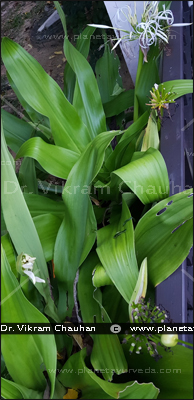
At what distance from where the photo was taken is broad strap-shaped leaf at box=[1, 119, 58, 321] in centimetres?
60

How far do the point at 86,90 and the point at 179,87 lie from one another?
11.4 inches

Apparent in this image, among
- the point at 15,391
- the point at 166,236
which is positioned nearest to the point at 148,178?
the point at 166,236

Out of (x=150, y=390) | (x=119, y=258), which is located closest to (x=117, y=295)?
(x=119, y=258)

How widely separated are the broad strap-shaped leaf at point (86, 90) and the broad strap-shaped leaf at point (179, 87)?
0.75 feet

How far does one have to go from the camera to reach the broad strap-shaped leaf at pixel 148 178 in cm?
68

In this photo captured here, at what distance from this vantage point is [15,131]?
108 cm

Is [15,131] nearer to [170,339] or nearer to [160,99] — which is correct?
[160,99]

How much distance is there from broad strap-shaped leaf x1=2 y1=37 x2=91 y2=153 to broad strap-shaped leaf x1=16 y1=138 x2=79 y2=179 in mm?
74

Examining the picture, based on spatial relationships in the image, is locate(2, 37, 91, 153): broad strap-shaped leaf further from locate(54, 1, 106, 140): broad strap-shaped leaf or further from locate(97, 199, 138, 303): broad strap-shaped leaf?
locate(97, 199, 138, 303): broad strap-shaped leaf

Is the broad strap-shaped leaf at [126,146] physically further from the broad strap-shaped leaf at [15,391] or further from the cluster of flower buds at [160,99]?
the broad strap-shaped leaf at [15,391]

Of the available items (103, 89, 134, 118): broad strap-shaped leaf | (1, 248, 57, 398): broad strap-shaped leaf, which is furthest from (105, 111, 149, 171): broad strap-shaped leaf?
(1, 248, 57, 398): broad strap-shaped leaf

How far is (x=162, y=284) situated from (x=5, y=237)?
1.13 feet

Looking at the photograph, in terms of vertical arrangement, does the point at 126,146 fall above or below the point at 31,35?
below

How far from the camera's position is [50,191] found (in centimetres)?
106
